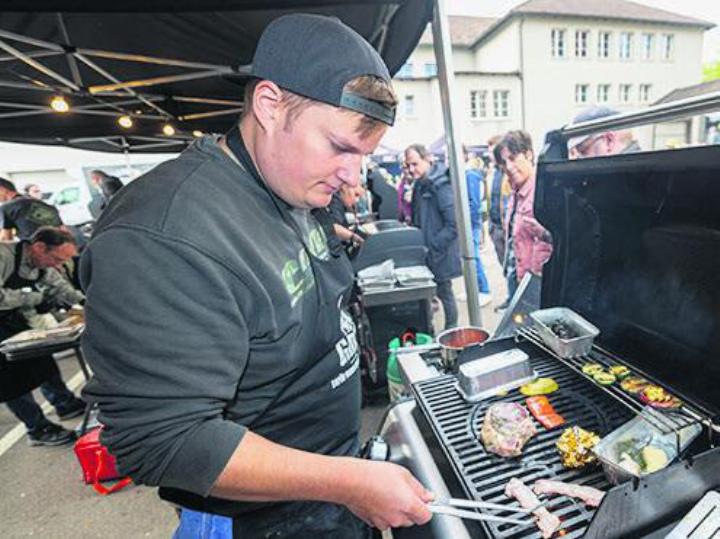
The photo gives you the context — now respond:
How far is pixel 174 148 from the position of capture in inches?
376

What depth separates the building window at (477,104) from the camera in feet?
70.5

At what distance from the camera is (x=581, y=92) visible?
917 inches

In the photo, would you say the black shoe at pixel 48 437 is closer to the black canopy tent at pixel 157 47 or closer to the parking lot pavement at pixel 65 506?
the parking lot pavement at pixel 65 506

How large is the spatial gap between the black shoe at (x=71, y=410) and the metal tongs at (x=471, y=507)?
383 cm

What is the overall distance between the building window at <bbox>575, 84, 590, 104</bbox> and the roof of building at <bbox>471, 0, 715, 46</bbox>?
3.76 metres

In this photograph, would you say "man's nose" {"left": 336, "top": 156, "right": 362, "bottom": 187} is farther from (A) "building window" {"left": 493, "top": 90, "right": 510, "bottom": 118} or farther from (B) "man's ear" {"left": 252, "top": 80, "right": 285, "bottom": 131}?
(A) "building window" {"left": 493, "top": 90, "right": 510, "bottom": 118}

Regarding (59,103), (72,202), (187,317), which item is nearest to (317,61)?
(187,317)

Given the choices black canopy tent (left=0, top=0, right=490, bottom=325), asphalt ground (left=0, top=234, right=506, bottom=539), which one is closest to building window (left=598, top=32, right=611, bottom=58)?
black canopy tent (left=0, top=0, right=490, bottom=325)

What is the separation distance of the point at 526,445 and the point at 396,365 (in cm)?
101

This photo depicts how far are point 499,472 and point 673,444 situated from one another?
0.33 meters

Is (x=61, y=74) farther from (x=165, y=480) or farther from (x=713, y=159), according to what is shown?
(x=713, y=159)

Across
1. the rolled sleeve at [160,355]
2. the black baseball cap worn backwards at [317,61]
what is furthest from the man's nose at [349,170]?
the rolled sleeve at [160,355]

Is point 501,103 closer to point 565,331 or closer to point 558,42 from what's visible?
point 558,42

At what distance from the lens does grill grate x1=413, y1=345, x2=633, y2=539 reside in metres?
0.72
